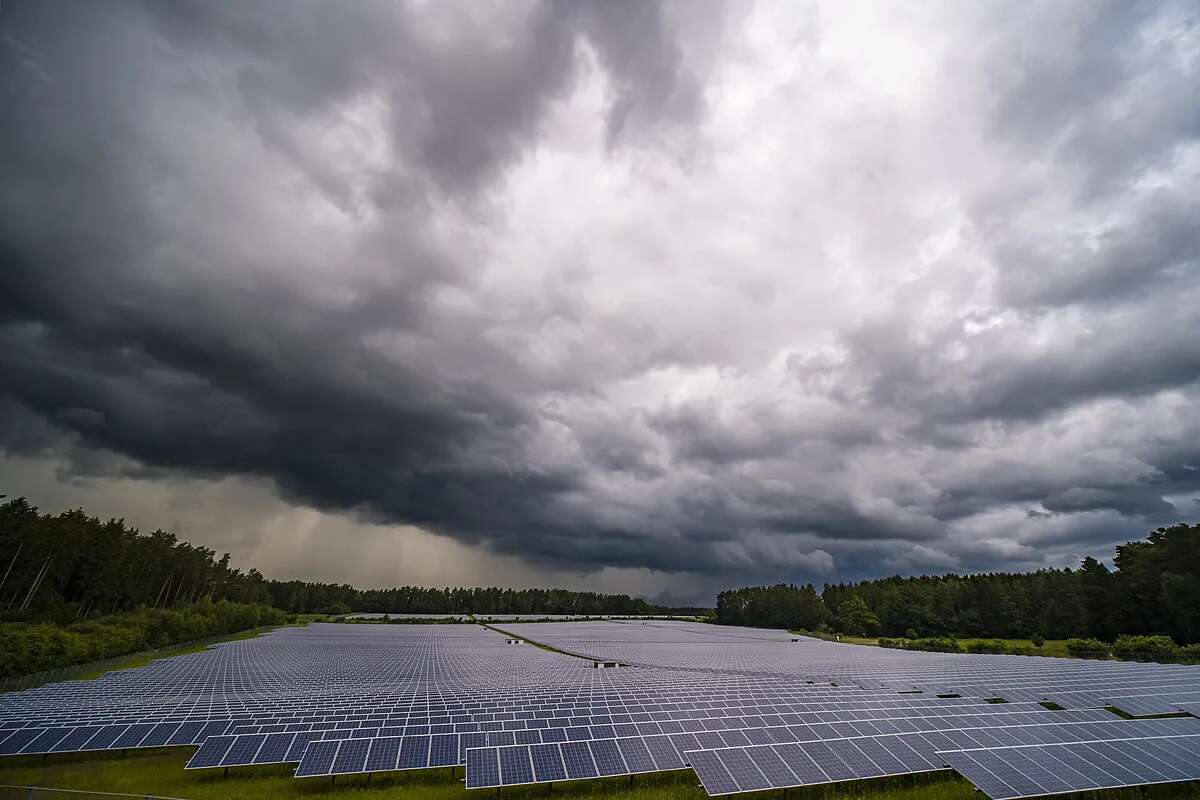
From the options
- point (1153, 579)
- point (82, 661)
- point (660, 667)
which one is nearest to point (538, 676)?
point (660, 667)

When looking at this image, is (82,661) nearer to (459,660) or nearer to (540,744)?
(459,660)

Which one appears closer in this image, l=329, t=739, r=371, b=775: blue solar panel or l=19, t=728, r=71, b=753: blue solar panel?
l=329, t=739, r=371, b=775: blue solar panel

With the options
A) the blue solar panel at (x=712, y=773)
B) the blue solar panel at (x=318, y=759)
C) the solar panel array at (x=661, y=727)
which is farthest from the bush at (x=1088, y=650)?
the blue solar panel at (x=318, y=759)

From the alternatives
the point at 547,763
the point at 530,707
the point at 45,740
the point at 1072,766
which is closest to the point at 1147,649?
the point at 1072,766

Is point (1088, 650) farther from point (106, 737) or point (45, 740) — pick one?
point (45, 740)

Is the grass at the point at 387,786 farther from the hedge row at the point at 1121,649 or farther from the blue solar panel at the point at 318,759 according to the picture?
the hedge row at the point at 1121,649

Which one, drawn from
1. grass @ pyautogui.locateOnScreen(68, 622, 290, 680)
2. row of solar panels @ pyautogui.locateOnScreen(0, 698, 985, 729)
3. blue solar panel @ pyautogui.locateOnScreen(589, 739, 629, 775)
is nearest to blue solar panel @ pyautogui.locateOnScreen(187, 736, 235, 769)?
row of solar panels @ pyautogui.locateOnScreen(0, 698, 985, 729)

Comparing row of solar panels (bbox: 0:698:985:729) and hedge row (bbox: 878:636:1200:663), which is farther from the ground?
hedge row (bbox: 878:636:1200:663)

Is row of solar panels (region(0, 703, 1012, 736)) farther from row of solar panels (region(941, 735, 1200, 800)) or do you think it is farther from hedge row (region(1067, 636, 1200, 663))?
hedge row (region(1067, 636, 1200, 663))
